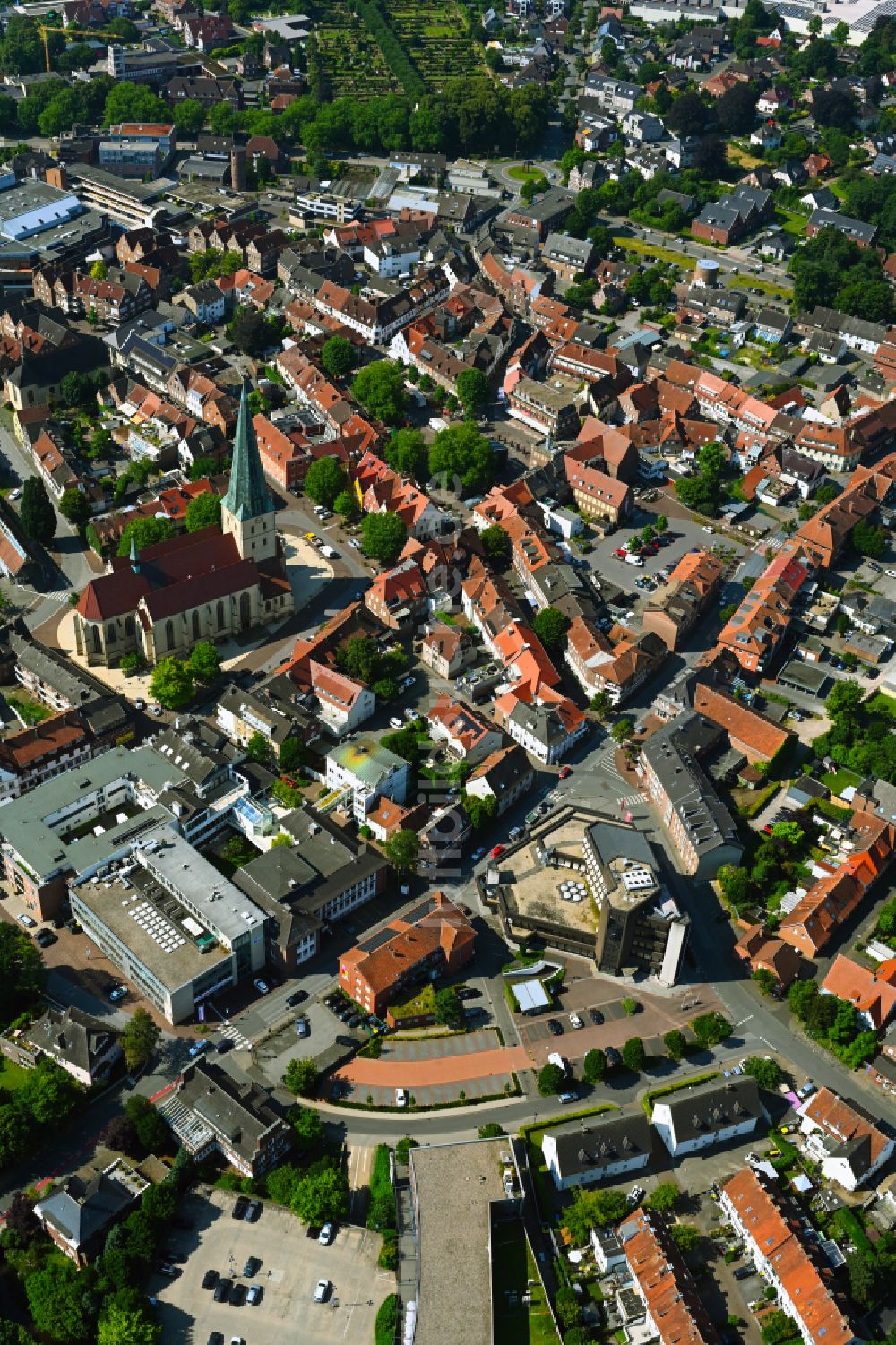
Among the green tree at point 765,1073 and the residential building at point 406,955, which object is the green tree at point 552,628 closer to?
the residential building at point 406,955

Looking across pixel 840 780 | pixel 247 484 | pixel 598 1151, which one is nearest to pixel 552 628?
pixel 840 780

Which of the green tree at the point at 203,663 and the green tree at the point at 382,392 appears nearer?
the green tree at the point at 203,663

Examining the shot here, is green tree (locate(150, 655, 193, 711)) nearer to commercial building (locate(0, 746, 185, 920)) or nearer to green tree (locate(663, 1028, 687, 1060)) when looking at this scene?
commercial building (locate(0, 746, 185, 920))

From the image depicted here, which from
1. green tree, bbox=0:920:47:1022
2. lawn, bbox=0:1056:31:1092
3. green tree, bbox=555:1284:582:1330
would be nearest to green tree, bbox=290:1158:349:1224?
green tree, bbox=555:1284:582:1330

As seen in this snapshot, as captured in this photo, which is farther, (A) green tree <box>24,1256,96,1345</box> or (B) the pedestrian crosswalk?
(B) the pedestrian crosswalk

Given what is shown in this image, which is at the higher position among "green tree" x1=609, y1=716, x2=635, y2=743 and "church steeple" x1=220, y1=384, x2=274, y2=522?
"church steeple" x1=220, y1=384, x2=274, y2=522

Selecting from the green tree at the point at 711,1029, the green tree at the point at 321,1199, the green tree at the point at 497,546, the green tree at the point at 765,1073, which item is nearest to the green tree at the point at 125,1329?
the green tree at the point at 321,1199
